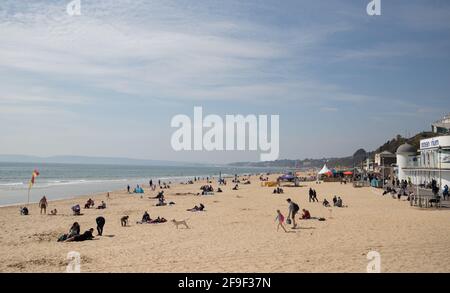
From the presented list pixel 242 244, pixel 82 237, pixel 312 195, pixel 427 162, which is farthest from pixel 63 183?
pixel 242 244

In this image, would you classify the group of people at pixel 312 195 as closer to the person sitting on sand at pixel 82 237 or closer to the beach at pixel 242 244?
the beach at pixel 242 244

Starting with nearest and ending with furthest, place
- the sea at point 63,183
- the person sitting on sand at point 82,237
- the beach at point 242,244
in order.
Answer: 1. the beach at point 242,244
2. the person sitting on sand at point 82,237
3. the sea at point 63,183

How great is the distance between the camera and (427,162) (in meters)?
32.8

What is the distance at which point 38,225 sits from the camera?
1861cm

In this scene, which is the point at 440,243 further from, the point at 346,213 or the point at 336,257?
the point at 346,213

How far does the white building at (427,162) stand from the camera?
2858 cm

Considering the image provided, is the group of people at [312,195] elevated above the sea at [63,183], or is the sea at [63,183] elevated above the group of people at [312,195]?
the group of people at [312,195]

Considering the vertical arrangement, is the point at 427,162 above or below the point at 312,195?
above

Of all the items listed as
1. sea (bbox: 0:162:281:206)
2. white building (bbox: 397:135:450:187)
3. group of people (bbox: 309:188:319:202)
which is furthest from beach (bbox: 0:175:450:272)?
sea (bbox: 0:162:281:206)

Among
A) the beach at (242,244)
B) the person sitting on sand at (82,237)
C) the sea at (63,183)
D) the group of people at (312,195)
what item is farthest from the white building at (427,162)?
the sea at (63,183)

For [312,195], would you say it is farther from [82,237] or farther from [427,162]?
[82,237]

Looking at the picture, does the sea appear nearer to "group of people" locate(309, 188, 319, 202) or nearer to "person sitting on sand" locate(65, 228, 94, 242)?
"person sitting on sand" locate(65, 228, 94, 242)

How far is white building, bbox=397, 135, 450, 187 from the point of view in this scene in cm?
2858
